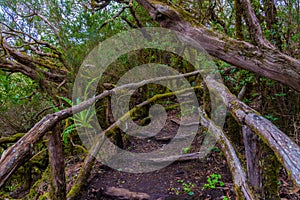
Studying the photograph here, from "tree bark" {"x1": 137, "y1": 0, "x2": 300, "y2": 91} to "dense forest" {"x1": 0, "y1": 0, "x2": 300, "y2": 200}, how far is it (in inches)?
0.4

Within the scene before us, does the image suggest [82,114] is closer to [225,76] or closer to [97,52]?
[97,52]

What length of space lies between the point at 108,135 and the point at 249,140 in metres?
2.45

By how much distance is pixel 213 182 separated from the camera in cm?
298

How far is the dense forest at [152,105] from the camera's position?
195 centimetres

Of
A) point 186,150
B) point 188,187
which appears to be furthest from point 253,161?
point 186,150

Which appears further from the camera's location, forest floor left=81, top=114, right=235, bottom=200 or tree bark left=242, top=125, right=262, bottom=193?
forest floor left=81, top=114, right=235, bottom=200

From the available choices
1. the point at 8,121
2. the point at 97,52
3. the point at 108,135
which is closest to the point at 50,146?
the point at 108,135

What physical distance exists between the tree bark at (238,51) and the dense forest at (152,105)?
10 millimetres

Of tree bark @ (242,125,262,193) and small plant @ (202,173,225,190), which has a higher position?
tree bark @ (242,125,262,193)

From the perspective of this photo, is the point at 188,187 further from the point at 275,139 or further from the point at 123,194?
the point at 275,139

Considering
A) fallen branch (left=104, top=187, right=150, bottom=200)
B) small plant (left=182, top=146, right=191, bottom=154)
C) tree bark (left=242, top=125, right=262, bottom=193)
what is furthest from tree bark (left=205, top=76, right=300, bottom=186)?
small plant (left=182, top=146, right=191, bottom=154)

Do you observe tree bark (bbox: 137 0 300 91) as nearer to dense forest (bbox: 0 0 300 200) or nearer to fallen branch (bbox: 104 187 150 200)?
dense forest (bbox: 0 0 300 200)

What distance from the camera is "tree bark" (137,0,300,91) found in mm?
1662

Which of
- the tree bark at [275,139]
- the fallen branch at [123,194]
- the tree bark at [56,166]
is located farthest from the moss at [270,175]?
the tree bark at [56,166]
